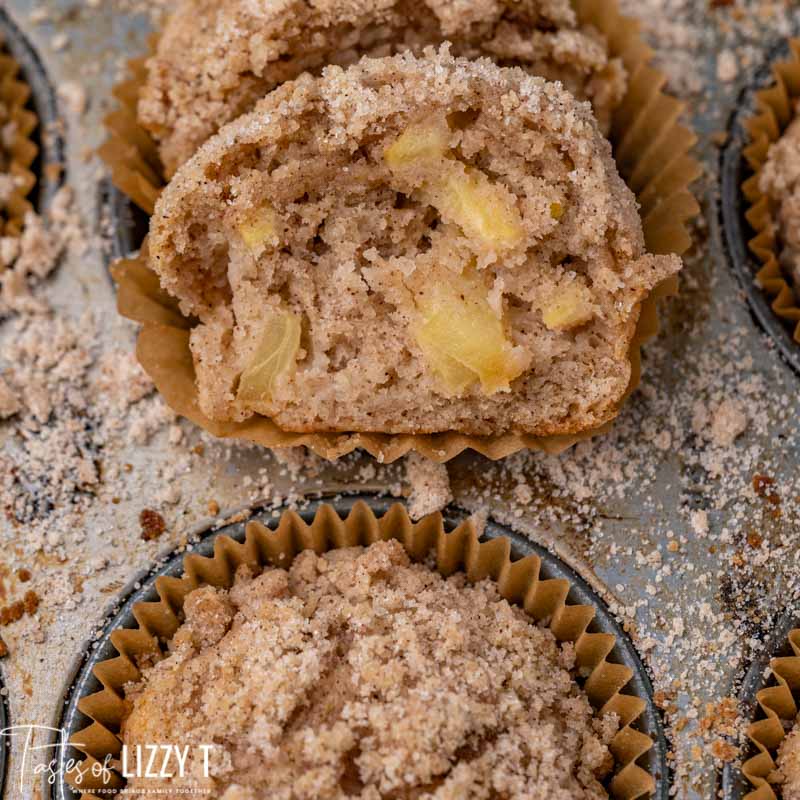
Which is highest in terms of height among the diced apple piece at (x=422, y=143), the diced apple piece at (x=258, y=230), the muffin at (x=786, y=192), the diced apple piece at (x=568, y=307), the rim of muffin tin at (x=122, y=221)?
the muffin at (x=786, y=192)

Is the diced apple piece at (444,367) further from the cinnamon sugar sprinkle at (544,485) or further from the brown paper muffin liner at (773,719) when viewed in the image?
the brown paper muffin liner at (773,719)

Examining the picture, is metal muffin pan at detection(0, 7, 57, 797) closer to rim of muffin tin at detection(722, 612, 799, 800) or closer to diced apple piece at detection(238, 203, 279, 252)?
diced apple piece at detection(238, 203, 279, 252)

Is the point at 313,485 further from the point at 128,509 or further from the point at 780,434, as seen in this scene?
the point at 780,434

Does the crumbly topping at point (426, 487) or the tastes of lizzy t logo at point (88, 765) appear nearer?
the tastes of lizzy t logo at point (88, 765)

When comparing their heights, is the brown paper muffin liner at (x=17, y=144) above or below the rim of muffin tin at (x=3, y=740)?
above

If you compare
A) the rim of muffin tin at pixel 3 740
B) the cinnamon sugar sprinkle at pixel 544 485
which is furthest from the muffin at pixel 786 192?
the rim of muffin tin at pixel 3 740

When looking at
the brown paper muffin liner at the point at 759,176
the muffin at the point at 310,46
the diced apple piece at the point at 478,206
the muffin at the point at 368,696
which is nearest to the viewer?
the muffin at the point at 368,696

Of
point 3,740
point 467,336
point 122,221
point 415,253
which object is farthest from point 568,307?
point 3,740
